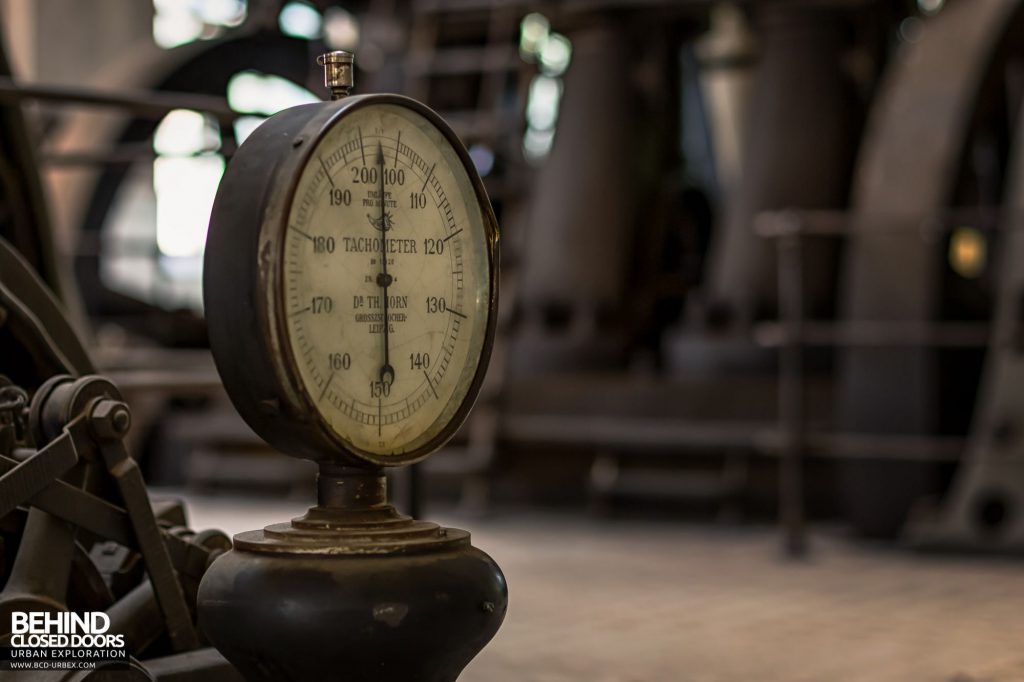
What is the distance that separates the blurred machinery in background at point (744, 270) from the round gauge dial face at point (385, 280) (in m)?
1.95

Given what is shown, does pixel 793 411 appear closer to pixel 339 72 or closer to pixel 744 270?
pixel 744 270

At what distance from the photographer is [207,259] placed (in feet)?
6.14

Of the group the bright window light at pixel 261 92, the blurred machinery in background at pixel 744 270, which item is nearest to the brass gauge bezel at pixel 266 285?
the blurred machinery in background at pixel 744 270

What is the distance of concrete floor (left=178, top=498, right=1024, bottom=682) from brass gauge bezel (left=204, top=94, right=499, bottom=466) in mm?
1316

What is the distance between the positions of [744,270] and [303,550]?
4.75 metres

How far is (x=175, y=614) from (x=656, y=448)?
13.2 ft

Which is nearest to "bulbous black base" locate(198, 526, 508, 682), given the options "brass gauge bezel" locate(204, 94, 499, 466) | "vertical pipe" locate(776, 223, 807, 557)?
"brass gauge bezel" locate(204, 94, 499, 466)

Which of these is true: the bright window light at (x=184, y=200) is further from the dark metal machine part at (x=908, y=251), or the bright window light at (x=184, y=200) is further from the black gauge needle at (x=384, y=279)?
the black gauge needle at (x=384, y=279)

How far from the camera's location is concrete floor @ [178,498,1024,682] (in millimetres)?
3189

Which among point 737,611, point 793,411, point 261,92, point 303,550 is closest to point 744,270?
point 793,411

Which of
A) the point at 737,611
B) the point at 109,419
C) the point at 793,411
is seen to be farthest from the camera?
the point at 793,411

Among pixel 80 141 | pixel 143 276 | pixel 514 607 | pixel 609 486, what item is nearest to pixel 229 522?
pixel 609 486

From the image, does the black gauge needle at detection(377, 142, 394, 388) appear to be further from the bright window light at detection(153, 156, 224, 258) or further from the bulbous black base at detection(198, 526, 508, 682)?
the bright window light at detection(153, 156, 224, 258)

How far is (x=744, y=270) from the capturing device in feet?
21.0
